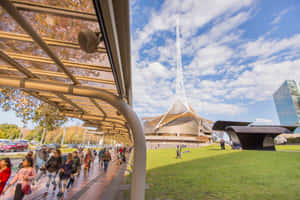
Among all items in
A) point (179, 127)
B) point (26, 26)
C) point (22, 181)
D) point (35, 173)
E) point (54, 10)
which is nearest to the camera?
point (54, 10)

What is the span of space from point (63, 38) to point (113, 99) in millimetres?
1418

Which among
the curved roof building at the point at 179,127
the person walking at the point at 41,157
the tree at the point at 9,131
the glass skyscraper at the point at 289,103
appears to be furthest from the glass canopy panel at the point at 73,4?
the glass skyscraper at the point at 289,103

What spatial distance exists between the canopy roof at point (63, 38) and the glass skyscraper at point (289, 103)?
120229mm

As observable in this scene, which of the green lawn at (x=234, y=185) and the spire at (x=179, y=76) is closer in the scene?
the green lawn at (x=234, y=185)

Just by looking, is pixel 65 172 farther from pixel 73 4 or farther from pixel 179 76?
pixel 179 76

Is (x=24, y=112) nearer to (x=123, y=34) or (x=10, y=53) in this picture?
(x=10, y=53)

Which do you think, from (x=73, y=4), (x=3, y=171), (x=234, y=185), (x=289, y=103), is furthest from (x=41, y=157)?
(x=289, y=103)

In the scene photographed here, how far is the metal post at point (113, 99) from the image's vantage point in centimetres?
322

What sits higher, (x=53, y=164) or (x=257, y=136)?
(x=257, y=136)

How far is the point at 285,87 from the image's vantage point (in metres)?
99.2

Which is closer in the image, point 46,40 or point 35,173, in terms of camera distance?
point 46,40

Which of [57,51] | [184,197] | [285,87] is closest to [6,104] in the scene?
[57,51]

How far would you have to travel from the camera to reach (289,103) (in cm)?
9750

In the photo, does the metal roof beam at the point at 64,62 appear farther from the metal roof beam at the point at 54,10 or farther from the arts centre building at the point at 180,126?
the arts centre building at the point at 180,126
